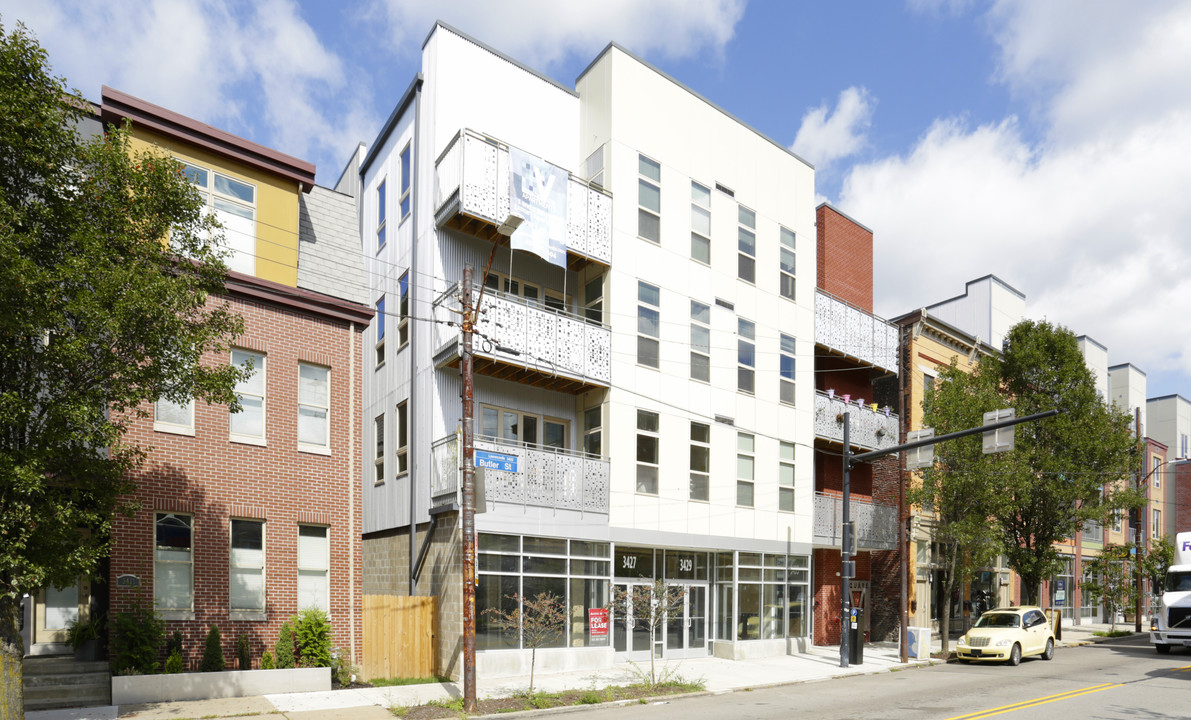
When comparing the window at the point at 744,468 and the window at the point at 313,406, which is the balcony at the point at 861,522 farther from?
the window at the point at 313,406

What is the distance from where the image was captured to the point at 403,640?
2003 centimetres

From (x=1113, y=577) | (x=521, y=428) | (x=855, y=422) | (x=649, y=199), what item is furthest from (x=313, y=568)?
(x=1113, y=577)

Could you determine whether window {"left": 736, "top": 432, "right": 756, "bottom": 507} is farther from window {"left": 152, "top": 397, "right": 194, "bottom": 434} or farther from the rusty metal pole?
window {"left": 152, "top": 397, "right": 194, "bottom": 434}

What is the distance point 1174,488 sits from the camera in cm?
6206

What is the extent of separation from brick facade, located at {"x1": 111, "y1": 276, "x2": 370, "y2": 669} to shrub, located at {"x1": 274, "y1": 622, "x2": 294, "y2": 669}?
499 millimetres

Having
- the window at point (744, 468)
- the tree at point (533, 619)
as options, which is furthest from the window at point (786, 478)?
the tree at point (533, 619)


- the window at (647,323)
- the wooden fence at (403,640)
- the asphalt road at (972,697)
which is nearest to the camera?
the asphalt road at (972,697)

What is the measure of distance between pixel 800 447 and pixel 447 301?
12792 millimetres

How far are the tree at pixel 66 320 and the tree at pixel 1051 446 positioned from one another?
23.9 m

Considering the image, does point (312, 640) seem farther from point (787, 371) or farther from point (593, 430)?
point (787, 371)

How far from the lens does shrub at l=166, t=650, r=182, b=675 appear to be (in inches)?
626

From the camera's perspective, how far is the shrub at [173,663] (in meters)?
15.9

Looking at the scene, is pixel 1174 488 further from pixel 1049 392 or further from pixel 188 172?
pixel 188 172

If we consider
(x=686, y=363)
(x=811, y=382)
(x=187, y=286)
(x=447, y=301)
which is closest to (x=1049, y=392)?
(x=811, y=382)
